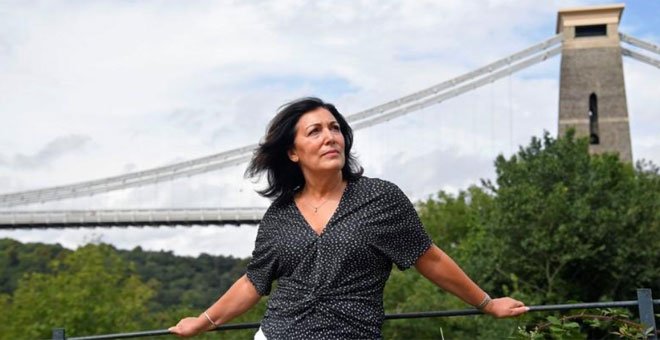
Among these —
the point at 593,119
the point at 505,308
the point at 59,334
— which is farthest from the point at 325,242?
the point at 593,119

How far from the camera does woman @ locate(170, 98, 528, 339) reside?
2.78m

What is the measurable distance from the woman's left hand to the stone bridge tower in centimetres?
3502

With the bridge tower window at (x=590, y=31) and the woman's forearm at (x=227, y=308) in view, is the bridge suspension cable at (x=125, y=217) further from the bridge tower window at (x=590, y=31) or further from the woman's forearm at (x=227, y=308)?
the woman's forearm at (x=227, y=308)

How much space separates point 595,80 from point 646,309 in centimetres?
3762

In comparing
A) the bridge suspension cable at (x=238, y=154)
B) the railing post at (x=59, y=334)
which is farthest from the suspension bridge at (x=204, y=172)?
the railing post at (x=59, y=334)

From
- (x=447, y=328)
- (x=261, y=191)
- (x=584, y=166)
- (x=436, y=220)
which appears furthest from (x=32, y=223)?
(x=261, y=191)

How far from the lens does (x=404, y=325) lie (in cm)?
2323

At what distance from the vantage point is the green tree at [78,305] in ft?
93.4

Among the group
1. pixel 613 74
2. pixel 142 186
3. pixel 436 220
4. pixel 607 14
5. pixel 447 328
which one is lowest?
pixel 447 328

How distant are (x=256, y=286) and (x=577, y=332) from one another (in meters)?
1.05

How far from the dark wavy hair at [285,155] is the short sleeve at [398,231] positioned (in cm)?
14

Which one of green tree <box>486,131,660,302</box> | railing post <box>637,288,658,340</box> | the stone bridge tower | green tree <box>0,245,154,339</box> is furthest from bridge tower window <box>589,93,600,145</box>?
railing post <box>637,288,658,340</box>

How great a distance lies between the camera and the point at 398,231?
9.48 feet

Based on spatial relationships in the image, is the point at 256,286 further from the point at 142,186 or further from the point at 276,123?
the point at 142,186
